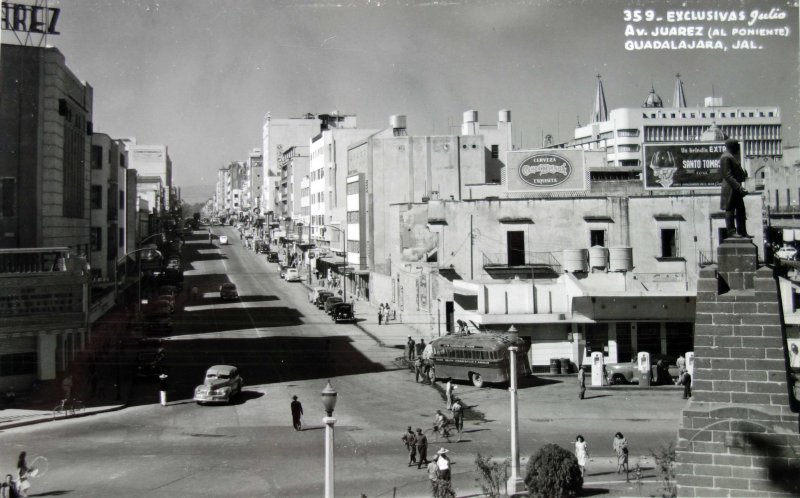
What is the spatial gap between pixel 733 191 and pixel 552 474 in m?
7.47

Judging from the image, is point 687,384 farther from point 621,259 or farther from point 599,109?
point 599,109

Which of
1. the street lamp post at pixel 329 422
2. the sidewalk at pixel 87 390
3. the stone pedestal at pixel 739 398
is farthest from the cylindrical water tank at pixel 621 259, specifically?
the street lamp post at pixel 329 422

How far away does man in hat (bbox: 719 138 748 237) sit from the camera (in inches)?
560

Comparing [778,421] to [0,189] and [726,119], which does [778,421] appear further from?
[726,119]

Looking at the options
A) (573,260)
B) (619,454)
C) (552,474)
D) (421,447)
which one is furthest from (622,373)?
(552,474)

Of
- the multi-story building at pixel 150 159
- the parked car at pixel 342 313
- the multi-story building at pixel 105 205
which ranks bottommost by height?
the parked car at pixel 342 313

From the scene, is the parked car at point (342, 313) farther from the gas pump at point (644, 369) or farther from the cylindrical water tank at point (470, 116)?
the cylindrical water tank at point (470, 116)

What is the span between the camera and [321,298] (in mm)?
60969

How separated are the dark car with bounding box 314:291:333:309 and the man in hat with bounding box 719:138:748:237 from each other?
47.8 m

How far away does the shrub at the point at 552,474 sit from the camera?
16141mm

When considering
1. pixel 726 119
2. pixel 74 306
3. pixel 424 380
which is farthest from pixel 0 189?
pixel 726 119

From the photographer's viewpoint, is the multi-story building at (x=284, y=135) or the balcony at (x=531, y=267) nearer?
the balcony at (x=531, y=267)

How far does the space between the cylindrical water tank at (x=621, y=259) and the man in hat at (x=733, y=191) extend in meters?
27.8

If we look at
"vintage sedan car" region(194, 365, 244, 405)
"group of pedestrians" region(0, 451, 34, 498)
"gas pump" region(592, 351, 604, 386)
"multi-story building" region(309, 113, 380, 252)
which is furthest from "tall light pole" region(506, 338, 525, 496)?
"multi-story building" region(309, 113, 380, 252)
